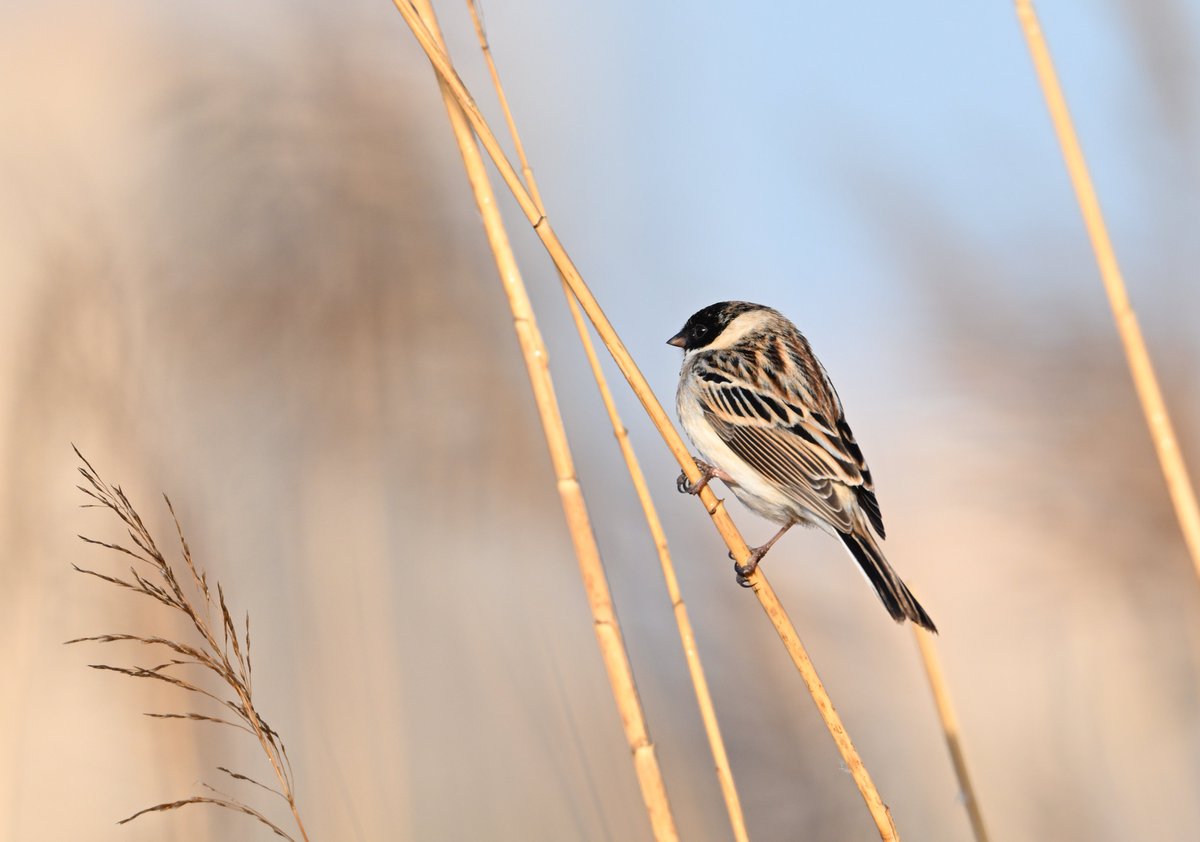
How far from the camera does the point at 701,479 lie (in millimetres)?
2291

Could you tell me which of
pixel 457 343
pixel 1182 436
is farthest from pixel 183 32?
pixel 1182 436

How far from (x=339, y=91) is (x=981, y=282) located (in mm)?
2293

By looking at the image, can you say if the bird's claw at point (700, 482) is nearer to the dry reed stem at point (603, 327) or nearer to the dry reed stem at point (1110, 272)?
the dry reed stem at point (603, 327)

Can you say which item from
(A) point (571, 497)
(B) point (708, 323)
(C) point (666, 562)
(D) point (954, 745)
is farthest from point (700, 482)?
(B) point (708, 323)

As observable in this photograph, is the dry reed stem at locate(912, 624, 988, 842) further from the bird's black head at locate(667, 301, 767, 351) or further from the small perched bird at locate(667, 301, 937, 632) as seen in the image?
the bird's black head at locate(667, 301, 767, 351)

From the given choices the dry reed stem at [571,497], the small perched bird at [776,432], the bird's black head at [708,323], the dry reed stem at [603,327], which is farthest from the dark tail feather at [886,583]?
the bird's black head at [708,323]

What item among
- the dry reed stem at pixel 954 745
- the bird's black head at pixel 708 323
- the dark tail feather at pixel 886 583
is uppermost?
the bird's black head at pixel 708 323

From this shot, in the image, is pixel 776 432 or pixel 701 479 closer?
pixel 701 479

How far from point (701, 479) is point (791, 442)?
861 mm

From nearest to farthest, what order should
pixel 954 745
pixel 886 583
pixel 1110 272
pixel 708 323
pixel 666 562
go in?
pixel 1110 272 < pixel 666 562 < pixel 954 745 < pixel 886 583 < pixel 708 323

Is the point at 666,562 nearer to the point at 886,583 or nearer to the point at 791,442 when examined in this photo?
the point at 886,583

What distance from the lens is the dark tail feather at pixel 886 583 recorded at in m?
2.31

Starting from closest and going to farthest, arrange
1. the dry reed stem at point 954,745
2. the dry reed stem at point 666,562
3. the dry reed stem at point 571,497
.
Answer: the dry reed stem at point 571,497 < the dry reed stem at point 666,562 < the dry reed stem at point 954,745

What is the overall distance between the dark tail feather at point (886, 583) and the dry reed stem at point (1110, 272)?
21.8 inches
